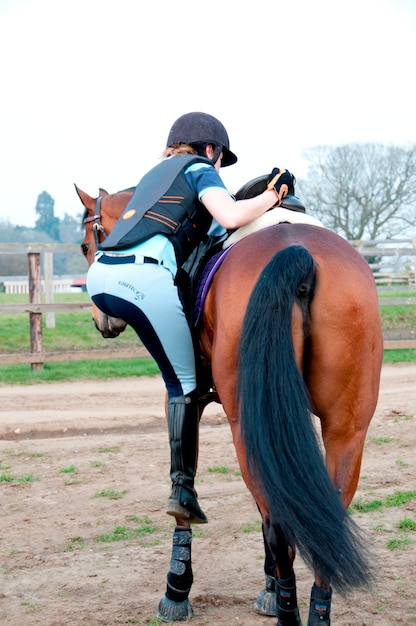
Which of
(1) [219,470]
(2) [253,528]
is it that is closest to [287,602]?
(2) [253,528]

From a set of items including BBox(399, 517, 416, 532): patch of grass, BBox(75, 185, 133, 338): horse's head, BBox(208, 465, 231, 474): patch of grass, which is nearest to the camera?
BBox(75, 185, 133, 338): horse's head

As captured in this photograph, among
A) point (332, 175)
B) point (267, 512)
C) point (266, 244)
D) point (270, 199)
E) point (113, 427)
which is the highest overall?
point (332, 175)

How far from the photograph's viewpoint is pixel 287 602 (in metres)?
2.91

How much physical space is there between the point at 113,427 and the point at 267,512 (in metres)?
5.94

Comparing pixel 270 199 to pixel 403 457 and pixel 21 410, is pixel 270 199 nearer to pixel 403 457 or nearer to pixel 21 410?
pixel 403 457

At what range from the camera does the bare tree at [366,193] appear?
3148cm

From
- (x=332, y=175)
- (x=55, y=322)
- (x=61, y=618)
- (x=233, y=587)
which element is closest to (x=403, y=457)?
(x=233, y=587)

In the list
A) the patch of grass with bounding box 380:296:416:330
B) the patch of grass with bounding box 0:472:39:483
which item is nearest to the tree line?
the patch of grass with bounding box 380:296:416:330

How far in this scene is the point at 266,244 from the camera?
116 inches

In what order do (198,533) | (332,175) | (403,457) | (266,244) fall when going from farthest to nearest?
(332,175) → (403,457) → (198,533) → (266,244)

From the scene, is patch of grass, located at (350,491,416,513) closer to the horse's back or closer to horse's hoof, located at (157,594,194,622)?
horse's hoof, located at (157,594,194,622)

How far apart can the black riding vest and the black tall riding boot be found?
0.67 metres

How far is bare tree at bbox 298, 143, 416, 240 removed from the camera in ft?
103

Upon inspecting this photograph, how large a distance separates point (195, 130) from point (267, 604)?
235 cm
